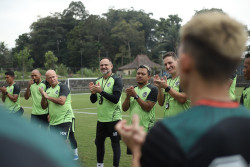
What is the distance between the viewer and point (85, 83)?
4497 cm

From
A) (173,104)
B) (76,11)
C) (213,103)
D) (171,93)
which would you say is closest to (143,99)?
(173,104)

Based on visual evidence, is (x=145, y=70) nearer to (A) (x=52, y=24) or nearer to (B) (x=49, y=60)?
(B) (x=49, y=60)

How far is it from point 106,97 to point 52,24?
9715 centimetres

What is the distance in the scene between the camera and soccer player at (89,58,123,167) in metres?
6.77

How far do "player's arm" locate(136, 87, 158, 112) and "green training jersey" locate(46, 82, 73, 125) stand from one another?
90.4 inches

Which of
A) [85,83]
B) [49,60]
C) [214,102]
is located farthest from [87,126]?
[49,60]

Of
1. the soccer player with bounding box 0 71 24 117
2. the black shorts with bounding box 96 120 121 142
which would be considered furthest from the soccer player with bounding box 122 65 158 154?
the soccer player with bounding box 0 71 24 117

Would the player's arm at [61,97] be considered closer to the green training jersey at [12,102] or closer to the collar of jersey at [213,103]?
the green training jersey at [12,102]

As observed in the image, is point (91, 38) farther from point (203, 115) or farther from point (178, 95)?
point (203, 115)

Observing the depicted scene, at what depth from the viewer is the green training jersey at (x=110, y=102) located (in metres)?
6.93

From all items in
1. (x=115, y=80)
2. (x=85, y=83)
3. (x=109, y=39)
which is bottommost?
(x=85, y=83)

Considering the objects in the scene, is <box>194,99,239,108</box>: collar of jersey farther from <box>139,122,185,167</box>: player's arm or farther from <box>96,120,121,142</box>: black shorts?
<box>96,120,121,142</box>: black shorts

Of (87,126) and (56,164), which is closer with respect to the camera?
(56,164)

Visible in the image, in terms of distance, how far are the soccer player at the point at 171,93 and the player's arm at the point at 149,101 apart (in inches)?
8.7
